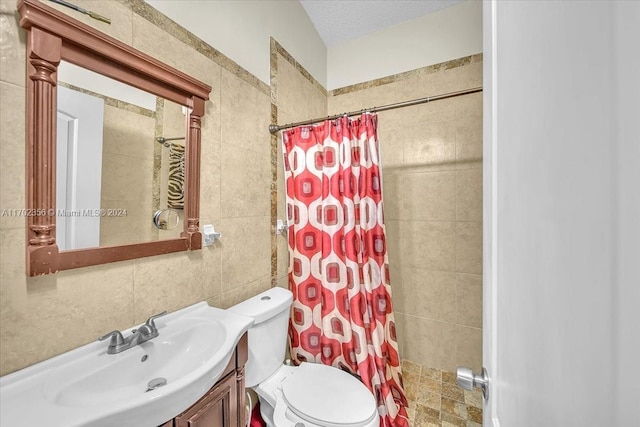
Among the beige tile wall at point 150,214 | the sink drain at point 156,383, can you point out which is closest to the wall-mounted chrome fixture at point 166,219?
the beige tile wall at point 150,214

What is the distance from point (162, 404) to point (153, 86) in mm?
1079

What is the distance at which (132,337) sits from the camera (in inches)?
33.9

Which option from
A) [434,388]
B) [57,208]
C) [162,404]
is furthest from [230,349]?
[434,388]

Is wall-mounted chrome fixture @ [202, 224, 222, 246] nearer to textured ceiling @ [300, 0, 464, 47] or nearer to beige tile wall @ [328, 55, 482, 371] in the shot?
beige tile wall @ [328, 55, 482, 371]

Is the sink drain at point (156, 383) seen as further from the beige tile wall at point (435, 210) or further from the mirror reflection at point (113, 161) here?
the beige tile wall at point (435, 210)

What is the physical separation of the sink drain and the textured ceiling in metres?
2.30

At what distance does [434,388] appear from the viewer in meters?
1.73

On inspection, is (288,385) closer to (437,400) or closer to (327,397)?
(327,397)

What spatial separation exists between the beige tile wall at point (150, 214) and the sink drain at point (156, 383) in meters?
0.23

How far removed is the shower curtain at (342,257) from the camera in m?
1.48

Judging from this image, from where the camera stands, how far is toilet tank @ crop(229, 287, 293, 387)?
124 cm

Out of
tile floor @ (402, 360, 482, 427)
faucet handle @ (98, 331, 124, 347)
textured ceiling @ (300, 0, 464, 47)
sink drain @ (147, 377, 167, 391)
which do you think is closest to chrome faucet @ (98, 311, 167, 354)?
faucet handle @ (98, 331, 124, 347)

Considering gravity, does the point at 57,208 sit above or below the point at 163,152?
below

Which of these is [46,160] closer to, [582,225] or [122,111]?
[122,111]
